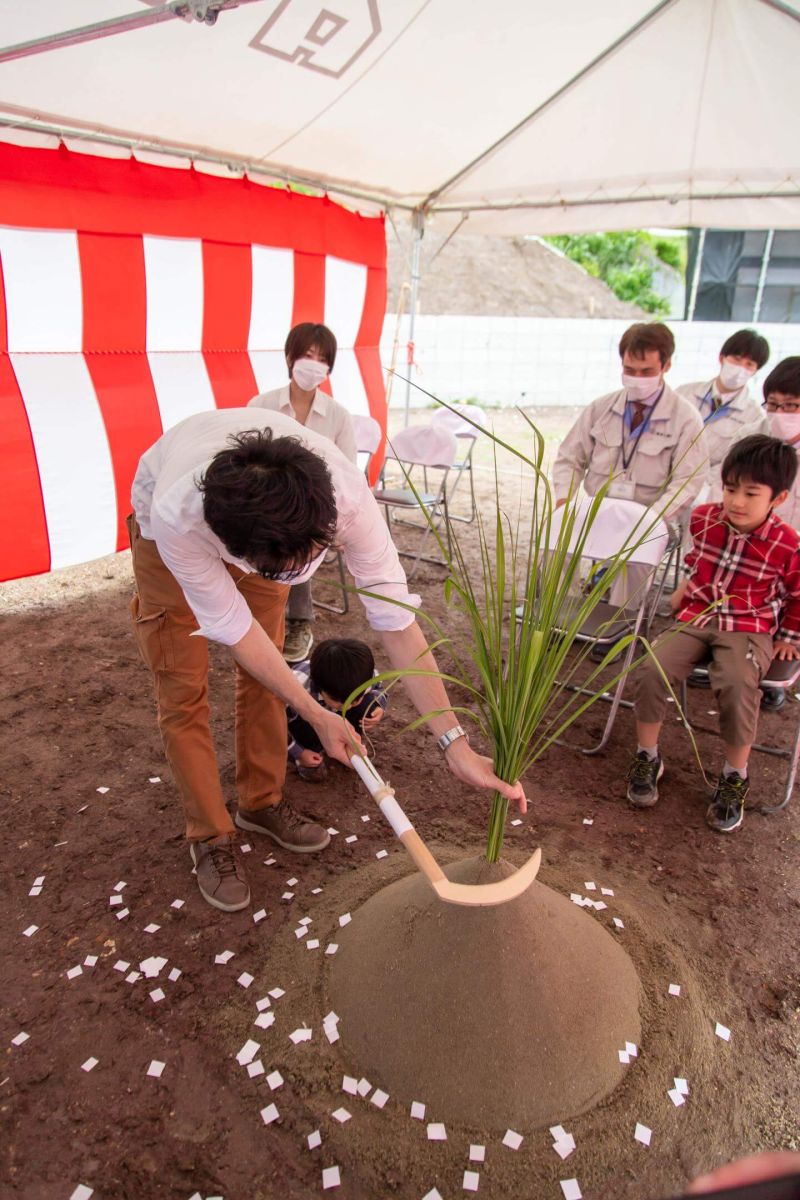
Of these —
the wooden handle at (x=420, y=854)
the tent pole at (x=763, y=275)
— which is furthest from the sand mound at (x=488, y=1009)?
the tent pole at (x=763, y=275)

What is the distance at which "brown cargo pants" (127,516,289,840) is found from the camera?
1.73m

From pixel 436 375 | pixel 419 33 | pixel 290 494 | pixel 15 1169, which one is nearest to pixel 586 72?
pixel 419 33

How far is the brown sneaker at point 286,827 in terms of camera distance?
7.01ft

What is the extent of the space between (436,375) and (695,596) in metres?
9.37

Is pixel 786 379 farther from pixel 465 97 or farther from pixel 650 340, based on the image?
pixel 465 97

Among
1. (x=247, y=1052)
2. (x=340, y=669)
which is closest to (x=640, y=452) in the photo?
(x=340, y=669)

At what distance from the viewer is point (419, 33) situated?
9.88ft

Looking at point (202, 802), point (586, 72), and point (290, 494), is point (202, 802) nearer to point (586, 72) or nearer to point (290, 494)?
point (290, 494)

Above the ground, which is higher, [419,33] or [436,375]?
[419,33]

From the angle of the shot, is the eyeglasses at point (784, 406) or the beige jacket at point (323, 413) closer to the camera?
the eyeglasses at point (784, 406)

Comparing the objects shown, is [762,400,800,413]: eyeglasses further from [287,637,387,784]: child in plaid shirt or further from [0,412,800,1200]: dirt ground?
[287,637,387,784]: child in plaid shirt

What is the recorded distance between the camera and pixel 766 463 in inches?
→ 89.3

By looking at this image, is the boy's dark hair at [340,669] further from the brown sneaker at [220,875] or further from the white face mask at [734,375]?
the white face mask at [734,375]

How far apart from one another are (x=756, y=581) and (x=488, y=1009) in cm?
160
